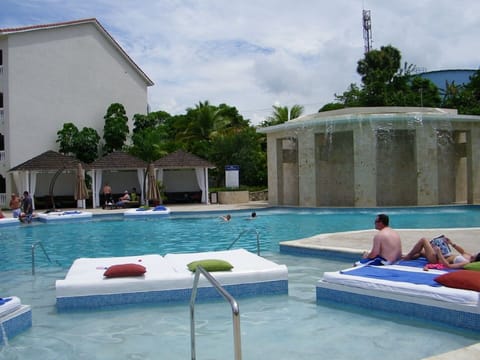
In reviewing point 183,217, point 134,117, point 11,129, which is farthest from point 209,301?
point 134,117

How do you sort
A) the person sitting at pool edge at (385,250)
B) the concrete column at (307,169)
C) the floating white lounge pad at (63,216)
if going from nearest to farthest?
the person sitting at pool edge at (385,250)
the floating white lounge pad at (63,216)
the concrete column at (307,169)

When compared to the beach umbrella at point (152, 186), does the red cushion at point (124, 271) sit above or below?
below

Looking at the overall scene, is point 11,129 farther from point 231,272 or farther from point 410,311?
point 410,311

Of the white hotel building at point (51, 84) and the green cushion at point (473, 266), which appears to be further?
the white hotel building at point (51, 84)

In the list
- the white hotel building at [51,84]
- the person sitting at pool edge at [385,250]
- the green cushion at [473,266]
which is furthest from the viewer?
the white hotel building at [51,84]

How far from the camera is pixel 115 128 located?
31.6m

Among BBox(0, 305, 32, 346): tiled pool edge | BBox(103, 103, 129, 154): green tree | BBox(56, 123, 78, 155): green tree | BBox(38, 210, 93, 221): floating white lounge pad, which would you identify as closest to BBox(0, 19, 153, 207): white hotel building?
BBox(56, 123, 78, 155): green tree

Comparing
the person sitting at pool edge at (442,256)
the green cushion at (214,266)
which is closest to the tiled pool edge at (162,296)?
the green cushion at (214,266)

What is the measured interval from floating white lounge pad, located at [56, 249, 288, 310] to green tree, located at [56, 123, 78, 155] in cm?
2293

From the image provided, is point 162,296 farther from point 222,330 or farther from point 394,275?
point 394,275

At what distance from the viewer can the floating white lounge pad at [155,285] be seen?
721 cm

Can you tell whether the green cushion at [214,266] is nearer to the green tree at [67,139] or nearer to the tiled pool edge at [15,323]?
the tiled pool edge at [15,323]

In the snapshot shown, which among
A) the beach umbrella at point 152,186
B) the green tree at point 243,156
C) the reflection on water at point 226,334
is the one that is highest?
the green tree at point 243,156

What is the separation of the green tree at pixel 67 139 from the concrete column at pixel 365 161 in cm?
1660
